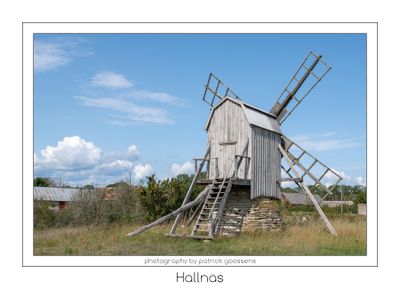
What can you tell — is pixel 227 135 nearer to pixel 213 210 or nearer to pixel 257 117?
pixel 257 117

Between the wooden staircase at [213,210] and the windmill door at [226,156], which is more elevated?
the windmill door at [226,156]

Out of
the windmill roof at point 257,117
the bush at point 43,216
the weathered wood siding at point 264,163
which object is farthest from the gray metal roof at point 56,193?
the weathered wood siding at point 264,163

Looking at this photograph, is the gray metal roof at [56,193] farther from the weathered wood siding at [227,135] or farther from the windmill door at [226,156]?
the windmill door at [226,156]

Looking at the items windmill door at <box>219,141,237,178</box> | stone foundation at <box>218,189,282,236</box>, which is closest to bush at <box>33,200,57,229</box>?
→ stone foundation at <box>218,189,282,236</box>

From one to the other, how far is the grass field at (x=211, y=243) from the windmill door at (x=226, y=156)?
263 centimetres

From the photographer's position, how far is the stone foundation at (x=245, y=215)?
1916 centimetres

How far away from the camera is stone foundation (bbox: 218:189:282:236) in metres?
19.2

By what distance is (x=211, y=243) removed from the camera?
16.4 m
